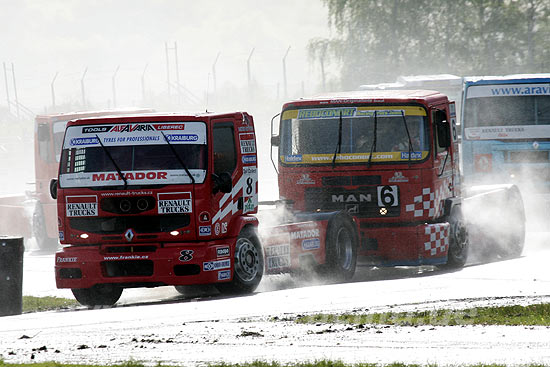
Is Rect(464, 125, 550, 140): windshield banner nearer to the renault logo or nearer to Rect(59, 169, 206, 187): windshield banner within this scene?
Rect(59, 169, 206, 187): windshield banner

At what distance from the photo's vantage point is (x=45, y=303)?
1435 centimetres

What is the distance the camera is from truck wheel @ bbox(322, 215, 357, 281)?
14484 millimetres

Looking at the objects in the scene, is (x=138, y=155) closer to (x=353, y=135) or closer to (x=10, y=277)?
(x=10, y=277)

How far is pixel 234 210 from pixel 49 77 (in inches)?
2596

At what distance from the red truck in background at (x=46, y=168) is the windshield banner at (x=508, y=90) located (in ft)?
23.7

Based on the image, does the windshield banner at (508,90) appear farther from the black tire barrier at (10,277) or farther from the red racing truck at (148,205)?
the black tire barrier at (10,277)

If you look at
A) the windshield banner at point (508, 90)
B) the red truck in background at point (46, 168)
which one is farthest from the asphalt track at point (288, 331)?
the red truck in background at point (46, 168)

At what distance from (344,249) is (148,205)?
144 inches

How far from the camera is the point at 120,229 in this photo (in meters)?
12.3

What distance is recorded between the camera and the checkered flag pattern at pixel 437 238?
50.2 feet

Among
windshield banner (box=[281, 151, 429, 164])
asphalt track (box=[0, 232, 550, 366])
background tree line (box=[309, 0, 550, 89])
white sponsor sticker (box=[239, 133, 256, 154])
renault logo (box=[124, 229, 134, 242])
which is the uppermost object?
background tree line (box=[309, 0, 550, 89])

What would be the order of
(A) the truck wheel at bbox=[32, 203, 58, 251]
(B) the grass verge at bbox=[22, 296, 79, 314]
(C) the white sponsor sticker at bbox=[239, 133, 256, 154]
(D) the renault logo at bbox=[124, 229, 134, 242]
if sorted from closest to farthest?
(D) the renault logo at bbox=[124, 229, 134, 242] → (C) the white sponsor sticker at bbox=[239, 133, 256, 154] → (B) the grass verge at bbox=[22, 296, 79, 314] → (A) the truck wheel at bbox=[32, 203, 58, 251]

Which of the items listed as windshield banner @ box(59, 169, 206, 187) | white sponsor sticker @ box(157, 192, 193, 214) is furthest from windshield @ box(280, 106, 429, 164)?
white sponsor sticker @ box(157, 192, 193, 214)

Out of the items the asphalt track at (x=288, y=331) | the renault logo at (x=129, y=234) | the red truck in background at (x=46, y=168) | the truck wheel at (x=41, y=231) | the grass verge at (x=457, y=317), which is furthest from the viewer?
the truck wheel at (x=41, y=231)
